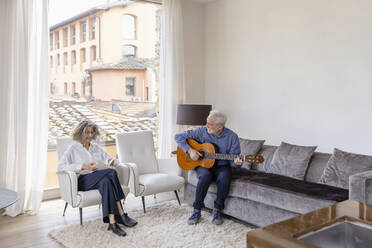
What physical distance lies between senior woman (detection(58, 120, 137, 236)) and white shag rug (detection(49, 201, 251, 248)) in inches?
5.2

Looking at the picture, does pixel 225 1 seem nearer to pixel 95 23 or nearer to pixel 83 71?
pixel 95 23

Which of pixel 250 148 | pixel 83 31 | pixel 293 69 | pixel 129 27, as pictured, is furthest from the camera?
pixel 129 27

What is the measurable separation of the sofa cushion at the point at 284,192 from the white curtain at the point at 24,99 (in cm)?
217

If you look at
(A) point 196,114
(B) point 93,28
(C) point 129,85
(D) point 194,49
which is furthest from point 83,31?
(A) point 196,114

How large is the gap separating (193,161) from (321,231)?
3.03 metres

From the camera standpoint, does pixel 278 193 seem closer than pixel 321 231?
No

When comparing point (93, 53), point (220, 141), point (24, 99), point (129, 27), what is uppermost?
point (129, 27)

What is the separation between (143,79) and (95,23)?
3.64 ft

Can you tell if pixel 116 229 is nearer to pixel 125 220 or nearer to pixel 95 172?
pixel 125 220

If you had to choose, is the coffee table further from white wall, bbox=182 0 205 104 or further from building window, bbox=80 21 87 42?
white wall, bbox=182 0 205 104

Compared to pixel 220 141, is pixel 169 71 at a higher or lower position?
higher

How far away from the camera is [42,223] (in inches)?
148

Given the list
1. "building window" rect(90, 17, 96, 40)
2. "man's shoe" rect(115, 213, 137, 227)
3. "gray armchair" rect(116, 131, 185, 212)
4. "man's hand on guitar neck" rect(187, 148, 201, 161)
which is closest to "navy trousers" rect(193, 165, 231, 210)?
"man's hand on guitar neck" rect(187, 148, 201, 161)

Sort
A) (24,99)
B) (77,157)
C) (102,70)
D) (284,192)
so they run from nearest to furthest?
(284,192) < (77,157) < (24,99) < (102,70)
